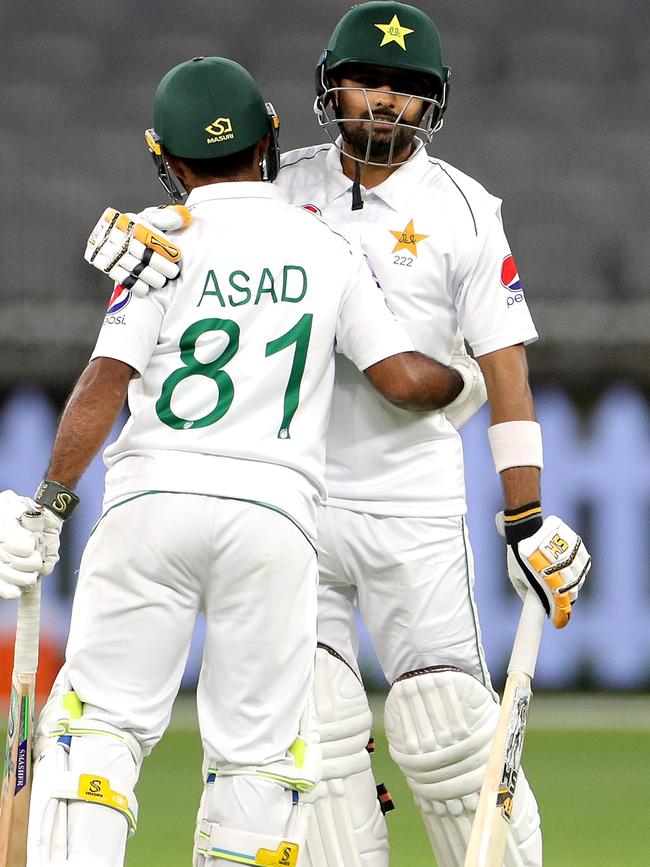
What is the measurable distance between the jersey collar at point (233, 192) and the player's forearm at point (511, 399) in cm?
58

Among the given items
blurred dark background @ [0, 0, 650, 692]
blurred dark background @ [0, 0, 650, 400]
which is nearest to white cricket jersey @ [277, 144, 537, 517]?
blurred dark background @ [0, 0, 650, 692]

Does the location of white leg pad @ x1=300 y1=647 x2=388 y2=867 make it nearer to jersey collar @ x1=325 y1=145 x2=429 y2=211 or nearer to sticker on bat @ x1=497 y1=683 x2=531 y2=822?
sticker on bat @ x1=497 y1=683 x2=531 y2=822

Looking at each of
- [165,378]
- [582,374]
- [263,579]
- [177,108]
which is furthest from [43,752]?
[582,374]

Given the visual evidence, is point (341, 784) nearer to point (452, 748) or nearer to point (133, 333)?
point (452, 748)

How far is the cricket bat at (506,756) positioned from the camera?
272 cm

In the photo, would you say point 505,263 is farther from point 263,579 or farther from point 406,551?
point 263,579

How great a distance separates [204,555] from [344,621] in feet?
2.03

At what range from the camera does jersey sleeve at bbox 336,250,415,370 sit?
2682mm

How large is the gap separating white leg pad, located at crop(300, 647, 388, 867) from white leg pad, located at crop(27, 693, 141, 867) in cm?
54

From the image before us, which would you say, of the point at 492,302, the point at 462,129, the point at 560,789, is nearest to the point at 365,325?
the point at 492,302

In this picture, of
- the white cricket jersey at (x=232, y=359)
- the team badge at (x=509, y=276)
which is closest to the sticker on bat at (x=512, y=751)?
the white cricket jersey at (x=232, y=359)

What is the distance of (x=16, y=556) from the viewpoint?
2453mm

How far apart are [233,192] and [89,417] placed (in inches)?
19.0

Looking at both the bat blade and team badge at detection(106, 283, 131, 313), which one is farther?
the bat blade
